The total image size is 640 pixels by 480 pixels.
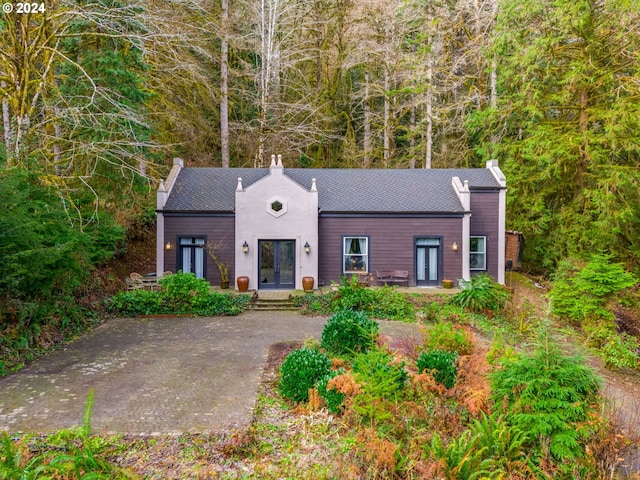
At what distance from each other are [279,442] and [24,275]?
6.22 meters

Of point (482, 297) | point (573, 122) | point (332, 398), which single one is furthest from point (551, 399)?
point (573, 122)

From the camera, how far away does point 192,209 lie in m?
13.8

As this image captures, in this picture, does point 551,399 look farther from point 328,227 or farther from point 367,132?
point 367,132

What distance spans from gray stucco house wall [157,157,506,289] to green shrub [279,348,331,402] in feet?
24.9

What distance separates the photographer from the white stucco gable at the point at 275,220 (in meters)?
13.5

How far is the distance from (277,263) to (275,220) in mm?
1568

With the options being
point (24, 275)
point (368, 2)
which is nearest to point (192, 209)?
point (24, 275)

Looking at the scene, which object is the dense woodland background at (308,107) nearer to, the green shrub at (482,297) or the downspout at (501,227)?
the downspout at (501,227)

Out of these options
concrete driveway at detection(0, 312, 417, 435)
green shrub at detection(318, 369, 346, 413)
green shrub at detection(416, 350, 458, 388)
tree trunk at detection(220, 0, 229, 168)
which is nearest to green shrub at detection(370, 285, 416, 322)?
concrete driveway at detection(0, 312, 417, 435)

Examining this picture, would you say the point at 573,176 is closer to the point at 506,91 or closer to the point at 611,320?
the point at 506,91

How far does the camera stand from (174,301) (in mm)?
11281

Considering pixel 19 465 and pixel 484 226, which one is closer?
pixel 19 465

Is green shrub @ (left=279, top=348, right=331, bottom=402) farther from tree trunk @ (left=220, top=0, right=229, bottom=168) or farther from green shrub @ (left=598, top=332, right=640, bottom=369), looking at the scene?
tree trunk @ (left=220, top=0, right=229, bottom=168)

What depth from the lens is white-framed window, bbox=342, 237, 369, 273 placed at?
14.4 meters
